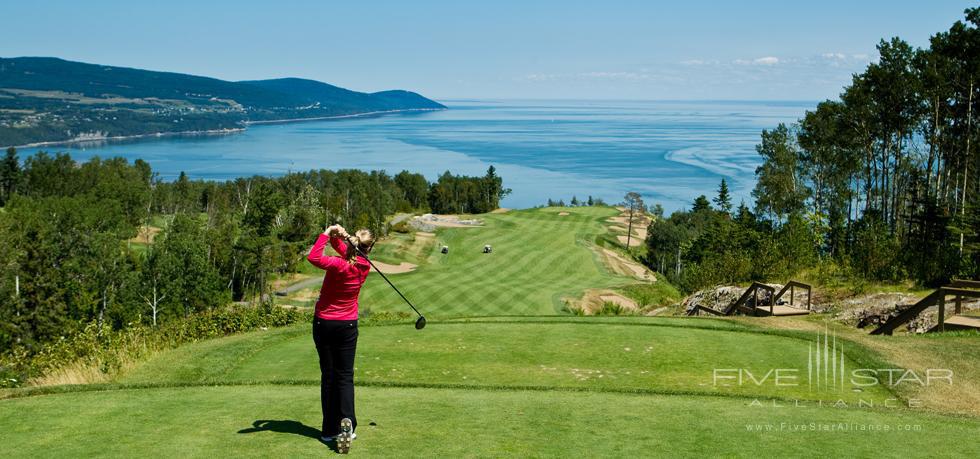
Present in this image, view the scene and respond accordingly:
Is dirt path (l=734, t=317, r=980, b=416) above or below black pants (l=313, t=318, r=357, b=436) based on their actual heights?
below

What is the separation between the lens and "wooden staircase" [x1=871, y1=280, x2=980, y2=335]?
14.6m

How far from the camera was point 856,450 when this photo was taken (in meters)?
7.09

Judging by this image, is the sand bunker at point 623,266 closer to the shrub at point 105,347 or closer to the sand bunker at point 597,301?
the sand bunker at point 597,301

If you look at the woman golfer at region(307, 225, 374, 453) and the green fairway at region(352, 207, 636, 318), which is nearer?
the woman golfer at region(307, 225, 374, 453)

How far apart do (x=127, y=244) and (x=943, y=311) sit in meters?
96.0

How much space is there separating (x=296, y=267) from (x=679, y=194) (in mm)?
93092

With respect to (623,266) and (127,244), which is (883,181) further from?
(127,244)

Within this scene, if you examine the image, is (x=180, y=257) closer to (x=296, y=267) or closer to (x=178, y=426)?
(x=296, y=267)

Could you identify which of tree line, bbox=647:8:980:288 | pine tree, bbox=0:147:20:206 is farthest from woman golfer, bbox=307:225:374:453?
pine tree, bbox=0:147:20:206

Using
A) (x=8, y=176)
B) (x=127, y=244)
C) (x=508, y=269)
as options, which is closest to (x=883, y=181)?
(x=508, y=269)

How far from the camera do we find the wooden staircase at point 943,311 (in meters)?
14.6

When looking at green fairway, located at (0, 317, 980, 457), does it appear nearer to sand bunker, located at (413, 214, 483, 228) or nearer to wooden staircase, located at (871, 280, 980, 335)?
wooden staircase, located at (871, 280, 980, 335)

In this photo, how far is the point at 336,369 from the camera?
7.53 m

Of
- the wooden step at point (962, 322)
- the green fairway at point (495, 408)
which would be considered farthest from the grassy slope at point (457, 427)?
the wooden step at point (962, 322)
